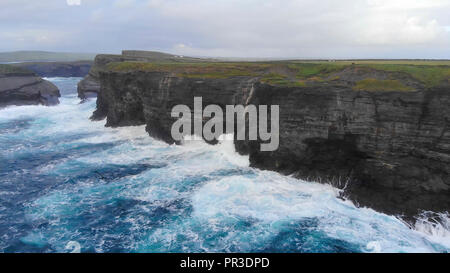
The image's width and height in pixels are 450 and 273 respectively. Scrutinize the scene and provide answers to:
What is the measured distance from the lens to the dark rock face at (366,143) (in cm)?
2617

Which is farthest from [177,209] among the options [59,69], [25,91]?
[59,69]

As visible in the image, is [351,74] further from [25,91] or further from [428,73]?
[25,91]

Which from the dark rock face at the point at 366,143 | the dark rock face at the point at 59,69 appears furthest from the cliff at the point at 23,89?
the dark rock face at the point at 59,69

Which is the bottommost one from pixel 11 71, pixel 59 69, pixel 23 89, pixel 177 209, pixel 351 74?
pixel 177 209

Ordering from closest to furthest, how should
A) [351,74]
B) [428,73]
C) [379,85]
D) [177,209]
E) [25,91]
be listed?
[177,209] → [428,73] → [379,85] → [351,74] → [25,91]

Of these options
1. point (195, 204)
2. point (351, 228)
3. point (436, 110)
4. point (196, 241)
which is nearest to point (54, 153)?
point (195, 204)

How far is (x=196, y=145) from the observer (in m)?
45.3

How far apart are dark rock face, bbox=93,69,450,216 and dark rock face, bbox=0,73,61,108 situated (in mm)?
73907

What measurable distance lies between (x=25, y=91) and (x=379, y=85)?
3726 inches

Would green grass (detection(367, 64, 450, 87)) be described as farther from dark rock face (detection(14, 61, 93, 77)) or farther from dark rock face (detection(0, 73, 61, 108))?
dark rock face (detection(14, 61, 93, 77))

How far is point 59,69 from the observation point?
17562cm

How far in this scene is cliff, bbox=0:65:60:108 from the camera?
85312 millimetres

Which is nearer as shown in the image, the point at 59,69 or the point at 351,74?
the point at 351,74

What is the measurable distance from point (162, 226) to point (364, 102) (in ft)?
75.3
